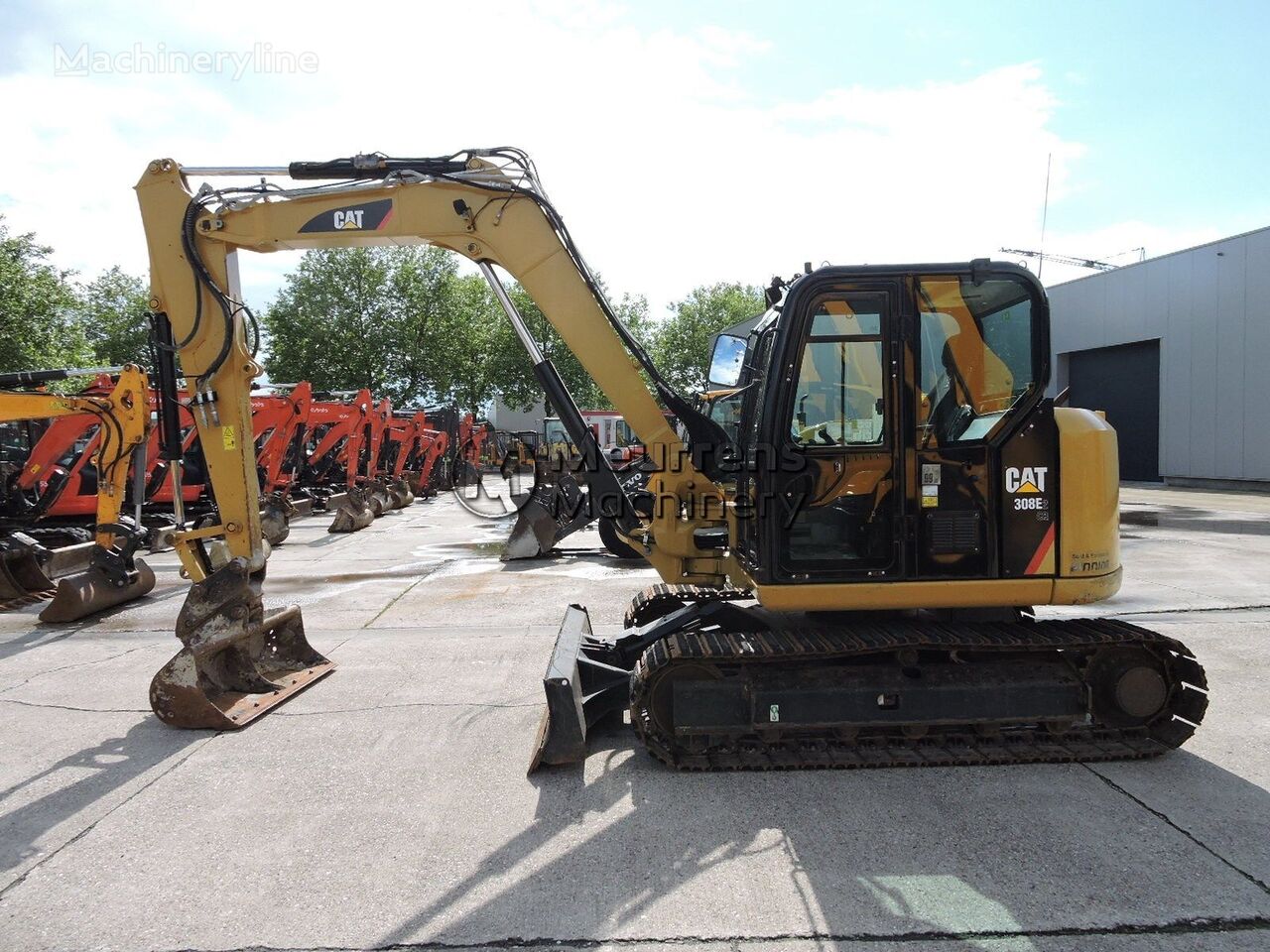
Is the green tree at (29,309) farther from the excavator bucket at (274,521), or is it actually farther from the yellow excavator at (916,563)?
the yellow excavator at (916,563)

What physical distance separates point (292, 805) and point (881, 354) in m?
3.76

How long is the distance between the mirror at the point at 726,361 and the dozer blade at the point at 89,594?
704 cm

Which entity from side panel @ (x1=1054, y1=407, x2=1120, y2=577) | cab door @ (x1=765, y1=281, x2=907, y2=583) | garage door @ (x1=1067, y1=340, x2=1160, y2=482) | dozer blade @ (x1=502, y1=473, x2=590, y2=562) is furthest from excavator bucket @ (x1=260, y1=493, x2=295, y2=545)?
garage door @ (x1=1067, y1=340, x2=1160, y2=482)

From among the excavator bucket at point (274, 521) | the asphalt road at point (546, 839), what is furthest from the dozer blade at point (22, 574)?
the asphalt road at point (546, 839)

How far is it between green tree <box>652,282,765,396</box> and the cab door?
42.0m

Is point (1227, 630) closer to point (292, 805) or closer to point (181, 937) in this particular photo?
point (292, 805)

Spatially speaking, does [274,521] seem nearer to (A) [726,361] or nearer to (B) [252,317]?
(B) [252,317]

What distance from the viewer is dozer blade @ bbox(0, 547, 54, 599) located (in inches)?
360

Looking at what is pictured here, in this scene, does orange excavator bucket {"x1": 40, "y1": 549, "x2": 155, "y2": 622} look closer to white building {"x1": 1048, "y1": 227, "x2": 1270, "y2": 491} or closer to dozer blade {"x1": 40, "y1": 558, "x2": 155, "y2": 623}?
dozer blade {"x1": 40, "y1": 558, "x2": 155, "y2": 623}

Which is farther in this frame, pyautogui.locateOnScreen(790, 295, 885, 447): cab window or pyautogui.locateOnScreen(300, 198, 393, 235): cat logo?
pyautogui.locateOnScreen(300, 198, 393, 235): cat logo

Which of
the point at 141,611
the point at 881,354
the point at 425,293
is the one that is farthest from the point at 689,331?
the point at 881,354

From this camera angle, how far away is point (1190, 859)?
329 centimetres

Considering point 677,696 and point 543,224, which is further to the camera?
point 543,224

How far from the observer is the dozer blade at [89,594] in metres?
8.10
